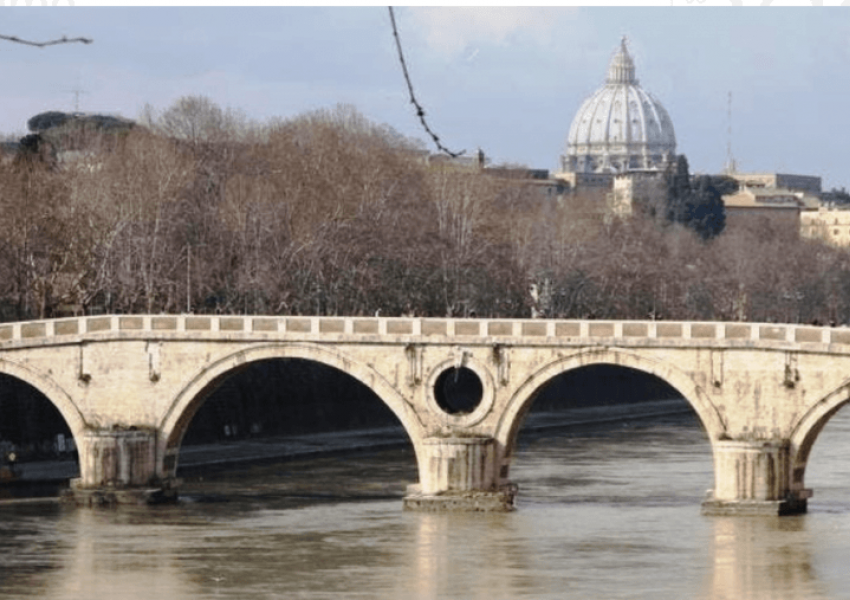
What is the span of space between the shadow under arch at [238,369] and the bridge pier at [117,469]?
58 centimetres

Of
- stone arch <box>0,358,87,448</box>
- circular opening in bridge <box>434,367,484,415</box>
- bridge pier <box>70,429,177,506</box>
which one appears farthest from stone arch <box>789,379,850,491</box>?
circular opening in bridge <box>434,367,484,415</box>

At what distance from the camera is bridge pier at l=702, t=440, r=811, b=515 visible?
69.3 meters

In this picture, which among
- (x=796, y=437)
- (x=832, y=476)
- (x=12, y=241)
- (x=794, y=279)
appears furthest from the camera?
→ (x=794, y=279)

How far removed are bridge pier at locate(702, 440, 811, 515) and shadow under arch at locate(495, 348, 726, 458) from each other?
973 mm

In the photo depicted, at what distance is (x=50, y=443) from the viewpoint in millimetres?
82438

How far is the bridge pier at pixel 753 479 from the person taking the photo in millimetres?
69312

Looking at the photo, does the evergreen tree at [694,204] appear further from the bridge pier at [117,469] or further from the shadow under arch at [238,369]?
the bridge pier at [117,469]

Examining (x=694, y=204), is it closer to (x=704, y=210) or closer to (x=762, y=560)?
(x=704, y=210)

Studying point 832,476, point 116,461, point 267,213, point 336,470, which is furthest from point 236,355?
point 267,213

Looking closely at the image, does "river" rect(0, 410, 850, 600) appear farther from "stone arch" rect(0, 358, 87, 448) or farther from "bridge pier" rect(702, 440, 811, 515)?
"stone arch" rect(0, 358, 87, 448)

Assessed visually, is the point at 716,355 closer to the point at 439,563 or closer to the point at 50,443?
the point at 439,563

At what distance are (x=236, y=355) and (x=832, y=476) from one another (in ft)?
54.3

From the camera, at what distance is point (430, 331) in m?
72.1

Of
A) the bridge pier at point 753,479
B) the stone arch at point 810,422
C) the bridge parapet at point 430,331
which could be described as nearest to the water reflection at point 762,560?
the bridge pier at point 753,479
